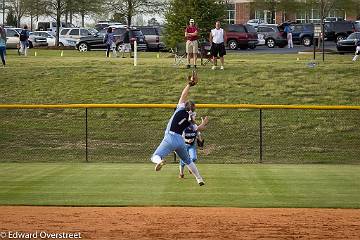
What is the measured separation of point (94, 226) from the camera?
14.3m

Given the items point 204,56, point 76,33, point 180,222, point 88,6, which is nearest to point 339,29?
point 76,33

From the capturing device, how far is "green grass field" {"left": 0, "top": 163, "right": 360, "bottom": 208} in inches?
664

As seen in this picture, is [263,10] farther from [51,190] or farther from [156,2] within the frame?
[51,190]

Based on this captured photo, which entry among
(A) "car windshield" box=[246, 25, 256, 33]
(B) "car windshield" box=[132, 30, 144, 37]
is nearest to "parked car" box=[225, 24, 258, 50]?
(A) "car windshield" box=[246, 25, 256, 33]

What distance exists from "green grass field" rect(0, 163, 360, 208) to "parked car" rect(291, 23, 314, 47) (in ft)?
126

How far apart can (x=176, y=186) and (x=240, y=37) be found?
125ft

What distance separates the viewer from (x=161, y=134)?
87.1 ft

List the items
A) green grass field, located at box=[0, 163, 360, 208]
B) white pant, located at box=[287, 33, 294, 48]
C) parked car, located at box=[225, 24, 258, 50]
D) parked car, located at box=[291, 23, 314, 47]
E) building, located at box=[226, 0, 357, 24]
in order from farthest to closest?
1. building, located at box=[226, 0, 357, 24]
2. parked car, located at box=[291, 23, 314, 47]
3. white pant, located at box=[287, 33, 294, 48]
4. parked car, located at box=[225, 24, 258, 50]
5. green grass field, located at box=[0, 163, 360, 208]

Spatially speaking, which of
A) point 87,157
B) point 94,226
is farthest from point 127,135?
point 94,226

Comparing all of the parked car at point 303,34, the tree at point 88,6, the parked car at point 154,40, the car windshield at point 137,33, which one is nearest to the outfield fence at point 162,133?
the car windshield at point 137,33

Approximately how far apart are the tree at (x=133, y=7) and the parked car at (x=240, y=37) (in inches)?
410

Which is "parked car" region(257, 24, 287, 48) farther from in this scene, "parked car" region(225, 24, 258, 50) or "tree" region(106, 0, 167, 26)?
"tree" region(106, 0, 167, 26)

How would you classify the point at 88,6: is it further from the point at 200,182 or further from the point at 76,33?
the point at 200,182

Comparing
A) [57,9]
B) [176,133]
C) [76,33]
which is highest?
[57,9]
